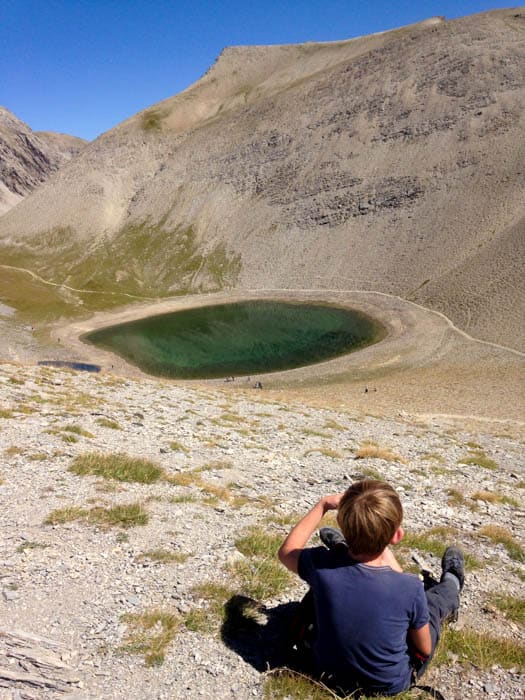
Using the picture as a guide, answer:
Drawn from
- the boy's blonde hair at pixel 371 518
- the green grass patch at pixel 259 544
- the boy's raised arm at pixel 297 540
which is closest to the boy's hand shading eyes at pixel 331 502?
the boy's raised arm at pixel 297 540

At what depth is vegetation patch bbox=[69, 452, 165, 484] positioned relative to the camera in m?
10.9

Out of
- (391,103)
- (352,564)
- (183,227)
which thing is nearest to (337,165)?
(391,103)

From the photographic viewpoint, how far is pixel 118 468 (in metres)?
11.3

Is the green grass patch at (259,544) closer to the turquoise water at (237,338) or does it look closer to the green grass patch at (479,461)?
the green grass patch at (479,461)

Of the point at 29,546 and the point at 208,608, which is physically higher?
the point at 208,608

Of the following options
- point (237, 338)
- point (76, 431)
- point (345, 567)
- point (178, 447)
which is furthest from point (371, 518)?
point (237, 338)

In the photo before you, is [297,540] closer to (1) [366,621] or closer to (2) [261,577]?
(1) [366,621]

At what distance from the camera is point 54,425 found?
14836 mm

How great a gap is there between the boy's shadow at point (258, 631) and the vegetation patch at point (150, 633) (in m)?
0.75

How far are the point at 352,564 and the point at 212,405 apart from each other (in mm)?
20301

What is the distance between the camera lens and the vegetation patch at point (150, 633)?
5426 millimetres

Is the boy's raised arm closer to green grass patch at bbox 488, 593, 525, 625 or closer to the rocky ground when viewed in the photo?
the rocky ground

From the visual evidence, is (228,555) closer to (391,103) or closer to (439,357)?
(439,357)

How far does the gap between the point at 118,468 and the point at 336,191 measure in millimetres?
106706
